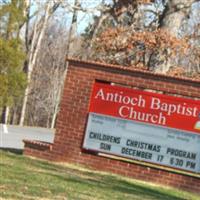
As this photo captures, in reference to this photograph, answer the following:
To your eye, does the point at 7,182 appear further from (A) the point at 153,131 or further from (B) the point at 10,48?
(B) the point at 10,48

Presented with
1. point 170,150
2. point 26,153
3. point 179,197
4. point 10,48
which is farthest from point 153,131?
point 10,48

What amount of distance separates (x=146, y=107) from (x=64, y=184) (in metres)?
3.52

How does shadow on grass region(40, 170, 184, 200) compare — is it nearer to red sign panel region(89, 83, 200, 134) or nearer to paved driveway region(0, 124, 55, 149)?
red sign panel region(89, 83, 200, 134)

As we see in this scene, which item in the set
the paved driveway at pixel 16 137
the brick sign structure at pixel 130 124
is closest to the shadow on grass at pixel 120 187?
the brick sign structure at pixel 130 124

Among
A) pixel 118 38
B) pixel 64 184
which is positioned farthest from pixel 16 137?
pixel 64 184

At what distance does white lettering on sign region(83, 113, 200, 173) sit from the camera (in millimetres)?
13133

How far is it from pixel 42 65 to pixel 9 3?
101 feet

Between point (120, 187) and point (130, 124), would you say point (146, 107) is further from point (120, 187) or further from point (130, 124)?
point (120, 187)

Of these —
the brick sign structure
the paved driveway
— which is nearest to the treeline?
the paved driveway

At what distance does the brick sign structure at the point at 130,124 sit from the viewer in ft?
43.2

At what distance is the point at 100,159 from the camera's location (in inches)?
545

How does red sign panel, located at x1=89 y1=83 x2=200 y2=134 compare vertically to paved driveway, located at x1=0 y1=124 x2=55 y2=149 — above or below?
above

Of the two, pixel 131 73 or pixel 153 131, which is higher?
pixel 131 73

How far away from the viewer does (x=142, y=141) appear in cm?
1340
